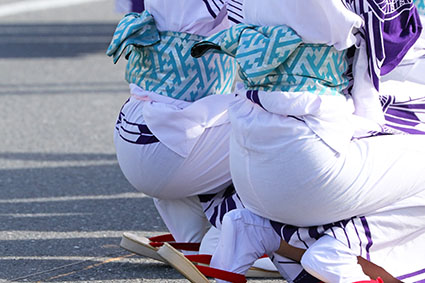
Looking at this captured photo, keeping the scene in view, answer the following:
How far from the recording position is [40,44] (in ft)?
29.9

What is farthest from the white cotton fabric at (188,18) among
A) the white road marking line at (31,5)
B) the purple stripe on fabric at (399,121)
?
the white road marking line at (31,5)

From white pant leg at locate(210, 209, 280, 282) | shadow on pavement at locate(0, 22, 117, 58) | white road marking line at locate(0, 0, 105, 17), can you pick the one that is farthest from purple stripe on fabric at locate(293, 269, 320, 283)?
white road marking line at locate(0, 0, 105, 17)

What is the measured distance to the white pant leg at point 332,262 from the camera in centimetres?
249

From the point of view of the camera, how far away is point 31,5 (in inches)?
456

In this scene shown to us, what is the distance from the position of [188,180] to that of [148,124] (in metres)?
0.23

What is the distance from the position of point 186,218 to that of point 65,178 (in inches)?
57.2

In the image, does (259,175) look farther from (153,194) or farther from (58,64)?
(58,64)

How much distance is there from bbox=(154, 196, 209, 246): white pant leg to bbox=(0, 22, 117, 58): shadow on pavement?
5.44m

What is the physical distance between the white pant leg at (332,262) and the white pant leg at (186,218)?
2.34 ft

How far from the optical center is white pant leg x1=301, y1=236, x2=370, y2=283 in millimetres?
2492

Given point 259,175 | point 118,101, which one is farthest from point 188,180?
point 118,101

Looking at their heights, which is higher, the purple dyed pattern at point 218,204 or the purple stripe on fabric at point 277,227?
the purple stripe on fabric at point 277,227

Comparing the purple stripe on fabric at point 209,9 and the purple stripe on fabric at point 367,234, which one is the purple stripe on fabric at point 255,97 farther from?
the purple stripe on fabric at point 209,9

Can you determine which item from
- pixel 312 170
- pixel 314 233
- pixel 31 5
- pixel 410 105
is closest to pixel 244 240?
pixel 314 233
